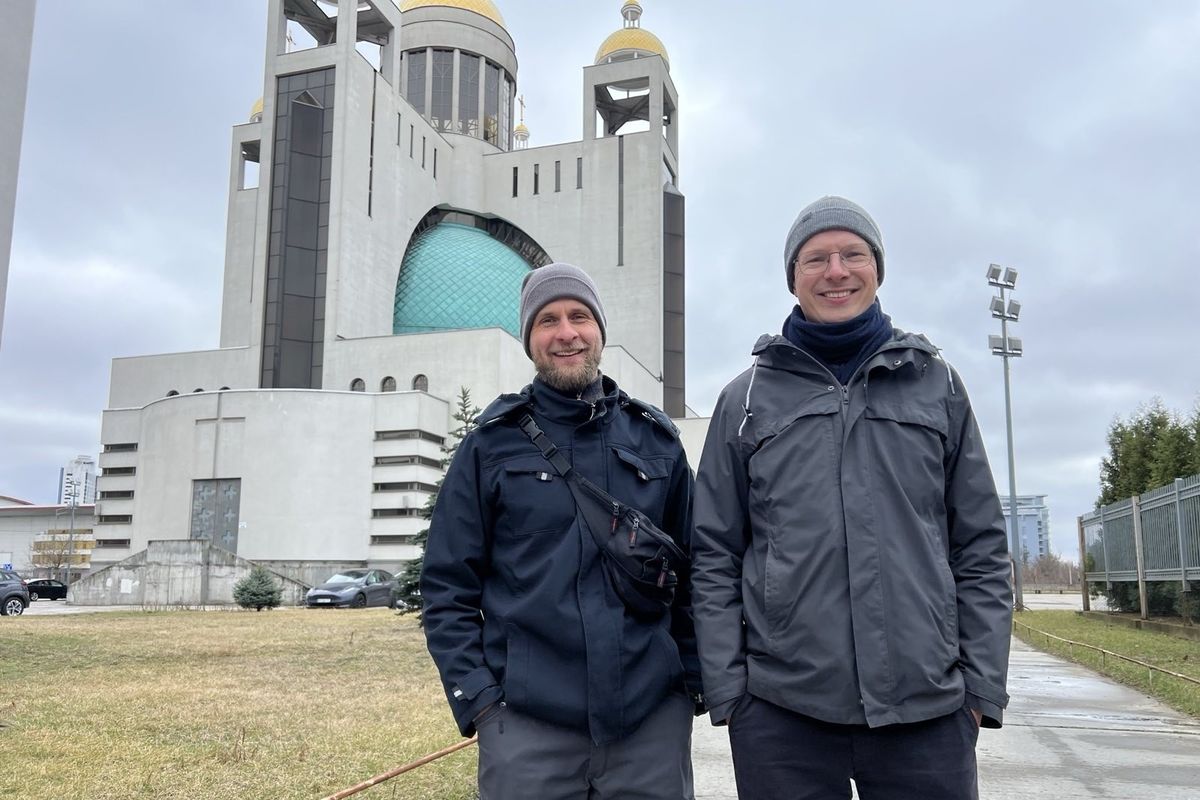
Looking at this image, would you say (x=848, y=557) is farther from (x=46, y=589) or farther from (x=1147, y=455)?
(x=46, y=589)

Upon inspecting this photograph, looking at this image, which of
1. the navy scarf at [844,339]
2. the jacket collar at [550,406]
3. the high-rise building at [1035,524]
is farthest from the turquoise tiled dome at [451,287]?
the high-rise building at [1035,524]

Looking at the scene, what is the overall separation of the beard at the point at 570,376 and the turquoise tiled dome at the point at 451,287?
166 feet

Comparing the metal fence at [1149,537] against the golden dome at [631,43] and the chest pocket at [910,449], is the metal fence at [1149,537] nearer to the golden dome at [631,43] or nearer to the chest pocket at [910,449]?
the chest pocket at [910,449]

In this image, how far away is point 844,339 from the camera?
2.74 m

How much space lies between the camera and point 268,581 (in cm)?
2788

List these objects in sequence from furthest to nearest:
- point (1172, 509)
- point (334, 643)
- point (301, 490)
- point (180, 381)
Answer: point (180, 381) < point (301, 490) < point (1172, 509) < point (334, 643)

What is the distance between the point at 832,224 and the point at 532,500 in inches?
46.5

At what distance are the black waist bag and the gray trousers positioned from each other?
1.06 ft

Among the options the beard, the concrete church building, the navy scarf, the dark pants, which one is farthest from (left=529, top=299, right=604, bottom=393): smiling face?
the concrete church building

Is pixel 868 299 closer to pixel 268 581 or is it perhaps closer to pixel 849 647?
pixel 849 647

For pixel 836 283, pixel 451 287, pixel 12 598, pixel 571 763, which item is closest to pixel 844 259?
pixel 836 283

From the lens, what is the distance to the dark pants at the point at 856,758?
2414 millimetres

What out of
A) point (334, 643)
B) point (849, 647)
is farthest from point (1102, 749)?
point (334, 643)

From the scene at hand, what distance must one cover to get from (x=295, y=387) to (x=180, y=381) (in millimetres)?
7579
